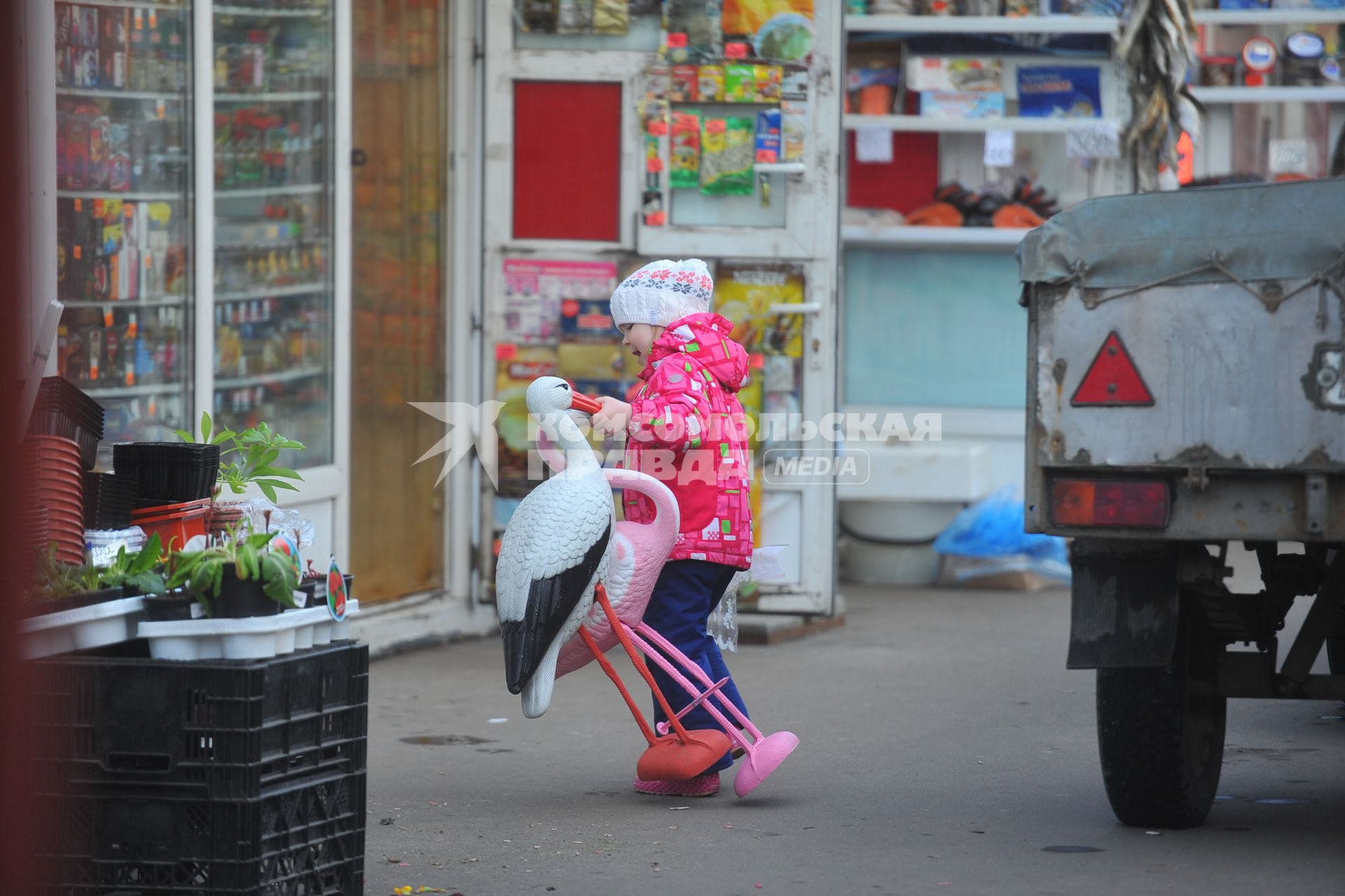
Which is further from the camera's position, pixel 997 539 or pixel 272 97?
pixel 997 539

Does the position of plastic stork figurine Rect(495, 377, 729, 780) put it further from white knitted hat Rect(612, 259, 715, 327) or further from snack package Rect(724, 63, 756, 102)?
snack package Rect(724, 63, 756, 102)

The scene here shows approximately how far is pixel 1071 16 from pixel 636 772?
5846 mm

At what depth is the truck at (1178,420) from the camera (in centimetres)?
421

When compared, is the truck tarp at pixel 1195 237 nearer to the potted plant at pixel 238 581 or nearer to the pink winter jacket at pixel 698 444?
the pink winter jacket at pixel 698 444

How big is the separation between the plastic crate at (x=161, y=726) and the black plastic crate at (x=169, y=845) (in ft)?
0.10

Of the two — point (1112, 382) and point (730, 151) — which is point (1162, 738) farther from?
point (730, 151)

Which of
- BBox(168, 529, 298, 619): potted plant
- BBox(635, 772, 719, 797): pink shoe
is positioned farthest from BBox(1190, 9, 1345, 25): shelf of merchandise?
BBox(168, 529, 298, 619): potted plant

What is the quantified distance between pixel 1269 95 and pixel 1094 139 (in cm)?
134

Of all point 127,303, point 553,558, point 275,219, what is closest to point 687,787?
point 553,558

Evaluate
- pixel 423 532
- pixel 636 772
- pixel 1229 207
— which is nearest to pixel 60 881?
pixel 636 772

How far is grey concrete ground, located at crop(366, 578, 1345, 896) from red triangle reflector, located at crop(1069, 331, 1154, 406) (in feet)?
3.73

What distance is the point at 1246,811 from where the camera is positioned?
5.15 meters

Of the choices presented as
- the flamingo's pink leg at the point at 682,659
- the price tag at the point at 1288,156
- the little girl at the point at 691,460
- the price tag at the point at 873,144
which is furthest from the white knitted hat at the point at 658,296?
the price tag at the point at 1288,156

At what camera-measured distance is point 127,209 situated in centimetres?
640
